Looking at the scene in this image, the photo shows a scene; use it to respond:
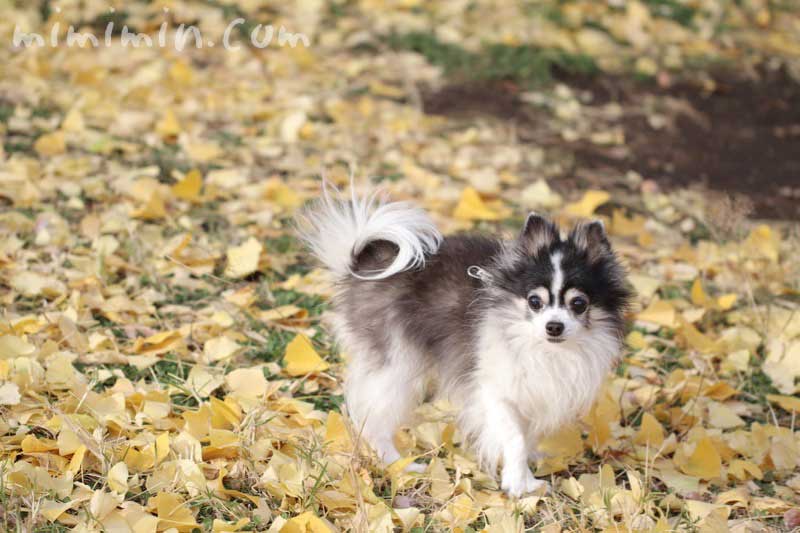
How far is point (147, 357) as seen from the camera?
11.8 feet

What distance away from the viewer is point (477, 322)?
10.5 feet

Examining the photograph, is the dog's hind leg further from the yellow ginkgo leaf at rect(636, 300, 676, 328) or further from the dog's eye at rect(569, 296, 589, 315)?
the yellow ginkgo leaf at rect(636, 300, 676, 328)

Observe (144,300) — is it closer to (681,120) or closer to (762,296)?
(762,296)

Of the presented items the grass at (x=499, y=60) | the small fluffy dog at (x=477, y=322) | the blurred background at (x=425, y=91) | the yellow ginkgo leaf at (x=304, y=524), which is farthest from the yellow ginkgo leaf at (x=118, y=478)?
the grass at (x=499, y=60)

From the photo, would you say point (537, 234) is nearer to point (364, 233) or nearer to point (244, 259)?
point (364, 233)

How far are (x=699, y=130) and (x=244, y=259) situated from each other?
145 inches

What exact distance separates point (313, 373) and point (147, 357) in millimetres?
612

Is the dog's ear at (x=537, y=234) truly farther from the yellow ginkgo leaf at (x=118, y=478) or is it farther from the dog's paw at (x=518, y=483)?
the yellow ginkgo leaf at (x=118, y=478)

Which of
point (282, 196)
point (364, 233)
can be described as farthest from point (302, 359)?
point (282, 196)

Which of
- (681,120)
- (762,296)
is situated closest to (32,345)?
(762,296)

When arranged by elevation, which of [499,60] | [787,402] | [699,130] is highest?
[499,60]

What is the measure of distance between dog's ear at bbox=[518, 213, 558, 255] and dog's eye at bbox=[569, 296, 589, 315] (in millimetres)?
205

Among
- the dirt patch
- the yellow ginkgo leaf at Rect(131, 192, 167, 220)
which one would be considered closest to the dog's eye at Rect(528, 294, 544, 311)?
the yellow ginkgo leaf at Rect(131, 192, 167, 220)

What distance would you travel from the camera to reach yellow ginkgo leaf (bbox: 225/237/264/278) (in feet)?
14.0
